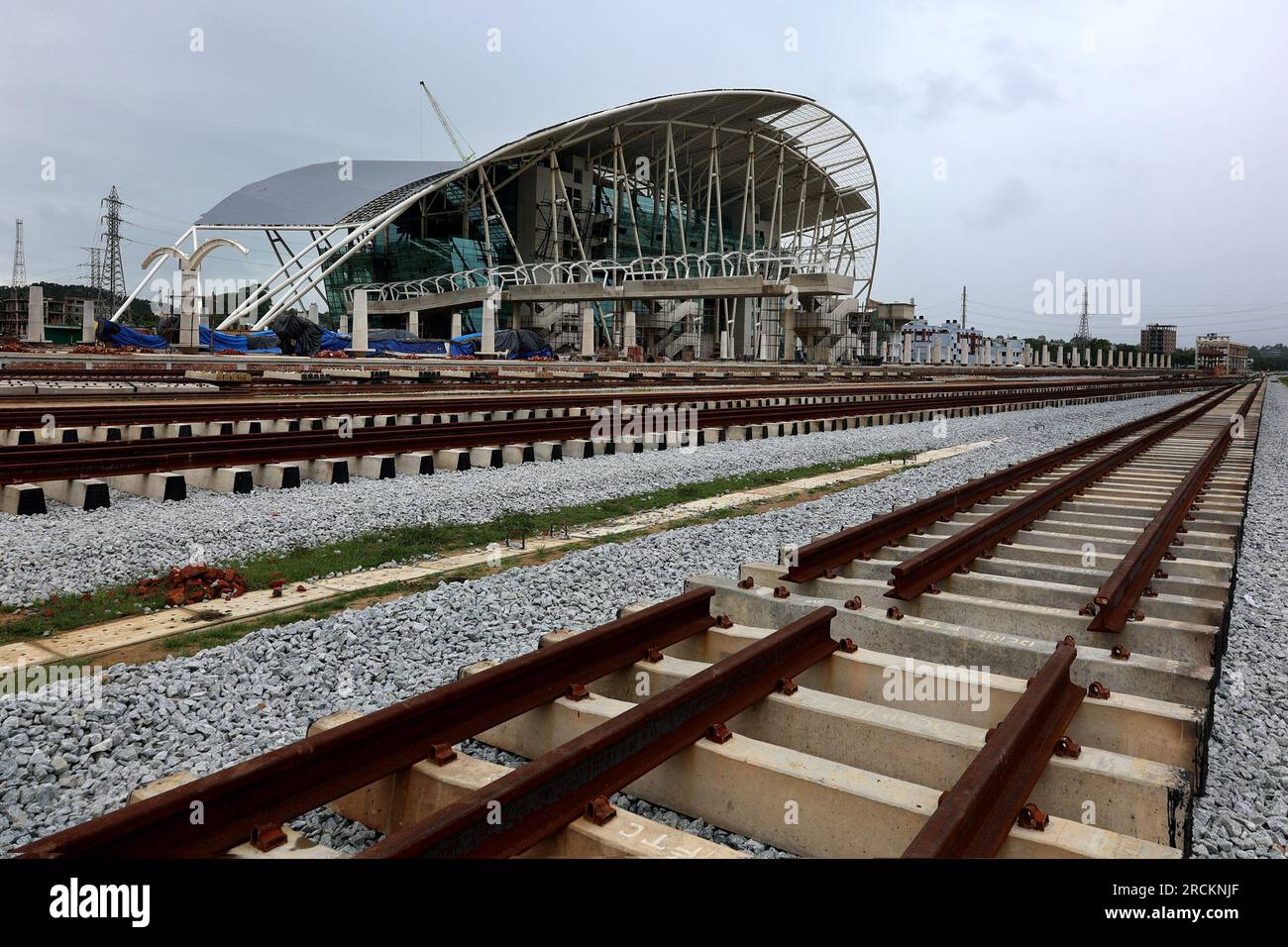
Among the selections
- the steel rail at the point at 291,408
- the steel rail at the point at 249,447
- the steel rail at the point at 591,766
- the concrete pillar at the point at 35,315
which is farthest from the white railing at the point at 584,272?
the steel rail at the point at 591,766

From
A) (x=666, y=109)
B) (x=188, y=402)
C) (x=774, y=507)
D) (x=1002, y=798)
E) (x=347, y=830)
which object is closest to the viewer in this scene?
(x=1002, y=798)

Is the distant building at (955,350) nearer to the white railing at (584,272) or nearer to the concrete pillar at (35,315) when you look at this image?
the white railing at (584,272)

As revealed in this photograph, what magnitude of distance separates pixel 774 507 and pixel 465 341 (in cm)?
5109

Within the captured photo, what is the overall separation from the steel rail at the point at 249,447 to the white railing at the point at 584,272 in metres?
54.9

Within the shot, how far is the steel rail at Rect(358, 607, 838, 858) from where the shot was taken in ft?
8.47

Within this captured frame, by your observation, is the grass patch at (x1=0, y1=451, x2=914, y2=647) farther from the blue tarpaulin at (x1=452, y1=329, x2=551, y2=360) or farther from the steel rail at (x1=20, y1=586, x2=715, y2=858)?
the blue tarpaulin at (x1=452, y1=329, x2=551, y2=360)

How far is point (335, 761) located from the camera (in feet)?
10.0

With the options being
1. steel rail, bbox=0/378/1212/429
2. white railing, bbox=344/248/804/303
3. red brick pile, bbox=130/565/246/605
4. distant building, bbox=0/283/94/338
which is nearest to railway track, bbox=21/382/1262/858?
red brick pile, bbox=130/565/246/605

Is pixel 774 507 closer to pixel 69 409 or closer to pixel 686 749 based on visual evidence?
pixel 686 749

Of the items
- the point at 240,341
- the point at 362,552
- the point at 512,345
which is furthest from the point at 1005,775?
the point at 512,345

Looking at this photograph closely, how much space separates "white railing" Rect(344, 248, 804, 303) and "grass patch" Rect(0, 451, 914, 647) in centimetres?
5960

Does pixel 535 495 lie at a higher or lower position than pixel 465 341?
lower
